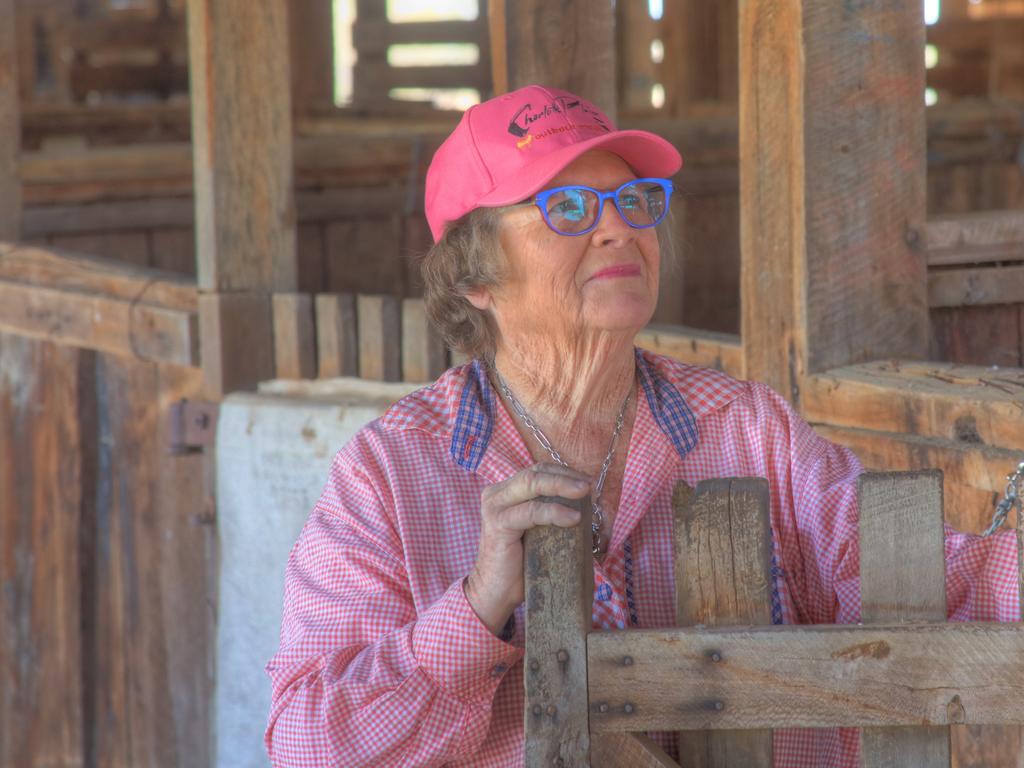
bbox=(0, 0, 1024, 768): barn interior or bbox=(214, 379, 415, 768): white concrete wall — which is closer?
bbox=(0, 0, 1024, 768): barn interior

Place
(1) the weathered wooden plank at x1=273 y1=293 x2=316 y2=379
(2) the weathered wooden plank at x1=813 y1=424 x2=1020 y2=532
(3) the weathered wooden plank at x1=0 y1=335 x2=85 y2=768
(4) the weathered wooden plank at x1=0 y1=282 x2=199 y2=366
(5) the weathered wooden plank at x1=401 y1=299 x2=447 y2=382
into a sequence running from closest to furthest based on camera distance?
1. (2) the weathered wooden plank at x1=813 y1=424 x2=1020 y2=532
2. (5) the weathered wooden plank at x1=401 y1=299 x2=447 y2=382
3. (1) the weathered wooden plank at x1=273 y1=293 x2=316 y2=379
4. (4) the weathered wooden plank at x1=0 y1=282 x2=199 y2=366
5. (3) the weathered wooden plank at x1=0 y1=335 x2=85 y2=768

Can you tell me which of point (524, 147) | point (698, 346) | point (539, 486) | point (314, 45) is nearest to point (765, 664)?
point (539, 486)

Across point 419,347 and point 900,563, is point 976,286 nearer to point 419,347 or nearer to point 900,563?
point 419,347

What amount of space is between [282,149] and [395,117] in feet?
10.3

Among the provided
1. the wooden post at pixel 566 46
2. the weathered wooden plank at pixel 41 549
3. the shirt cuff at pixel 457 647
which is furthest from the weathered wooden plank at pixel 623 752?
the weathered wooden plank at pixel 41 549

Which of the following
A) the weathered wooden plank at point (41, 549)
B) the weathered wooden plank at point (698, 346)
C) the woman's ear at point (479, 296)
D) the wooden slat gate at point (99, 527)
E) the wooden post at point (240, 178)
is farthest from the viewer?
the weathered wooden plank at point (41, 549)

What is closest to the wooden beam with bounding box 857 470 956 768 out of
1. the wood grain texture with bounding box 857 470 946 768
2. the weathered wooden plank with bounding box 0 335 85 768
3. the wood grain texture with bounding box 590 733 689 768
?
the wood grain texture with bounding box 857 470 946 768

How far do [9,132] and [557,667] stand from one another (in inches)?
168

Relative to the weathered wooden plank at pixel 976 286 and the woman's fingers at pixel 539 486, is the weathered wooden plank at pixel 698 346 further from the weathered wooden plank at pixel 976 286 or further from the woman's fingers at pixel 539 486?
the woman's fingers at pixel 539 486

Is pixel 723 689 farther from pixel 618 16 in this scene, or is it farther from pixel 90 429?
pixel 618 16

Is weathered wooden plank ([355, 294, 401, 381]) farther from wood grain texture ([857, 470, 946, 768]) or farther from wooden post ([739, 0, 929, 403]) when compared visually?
wood grain texture ([857, 470, 946, 768])

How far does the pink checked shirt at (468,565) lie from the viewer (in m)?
1.97

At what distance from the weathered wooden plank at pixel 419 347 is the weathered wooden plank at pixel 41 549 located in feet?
4.05

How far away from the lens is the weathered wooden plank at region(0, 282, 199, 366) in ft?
15.0
